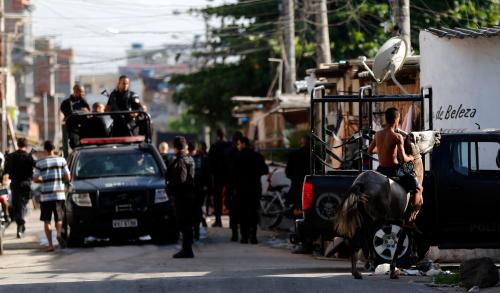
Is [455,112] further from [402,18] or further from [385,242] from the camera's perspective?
[385,242]

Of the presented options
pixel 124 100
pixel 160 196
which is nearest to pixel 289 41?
pixel 124 100

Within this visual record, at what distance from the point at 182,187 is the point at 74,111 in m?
5.89

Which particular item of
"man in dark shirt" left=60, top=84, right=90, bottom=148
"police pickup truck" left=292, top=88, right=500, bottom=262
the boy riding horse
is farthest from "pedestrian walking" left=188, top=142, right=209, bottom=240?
the boy riding horse

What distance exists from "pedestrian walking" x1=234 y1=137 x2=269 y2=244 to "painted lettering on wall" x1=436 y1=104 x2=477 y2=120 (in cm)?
387

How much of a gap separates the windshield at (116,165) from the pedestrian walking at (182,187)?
12.8ft

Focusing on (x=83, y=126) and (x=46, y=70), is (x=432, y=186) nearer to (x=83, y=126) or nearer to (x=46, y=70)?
(x=83, y=126)

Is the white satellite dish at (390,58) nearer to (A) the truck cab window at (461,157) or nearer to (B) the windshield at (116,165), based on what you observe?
(A) the truck cab window at (461,157)

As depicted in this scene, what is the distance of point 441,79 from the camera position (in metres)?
20.3

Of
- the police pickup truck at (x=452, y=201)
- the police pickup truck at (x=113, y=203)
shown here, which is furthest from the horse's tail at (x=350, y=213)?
the police pickup truck at (x=113, y=203)

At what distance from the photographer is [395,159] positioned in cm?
1480

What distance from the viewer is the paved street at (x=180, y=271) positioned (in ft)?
44.5

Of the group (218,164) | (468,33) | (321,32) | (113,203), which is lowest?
(113,203)

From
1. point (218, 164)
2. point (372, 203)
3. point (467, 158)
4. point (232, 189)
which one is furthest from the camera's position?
point (218, 164)

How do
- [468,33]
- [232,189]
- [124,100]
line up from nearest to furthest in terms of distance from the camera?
[468,33]
[232,189]
[124,100]
